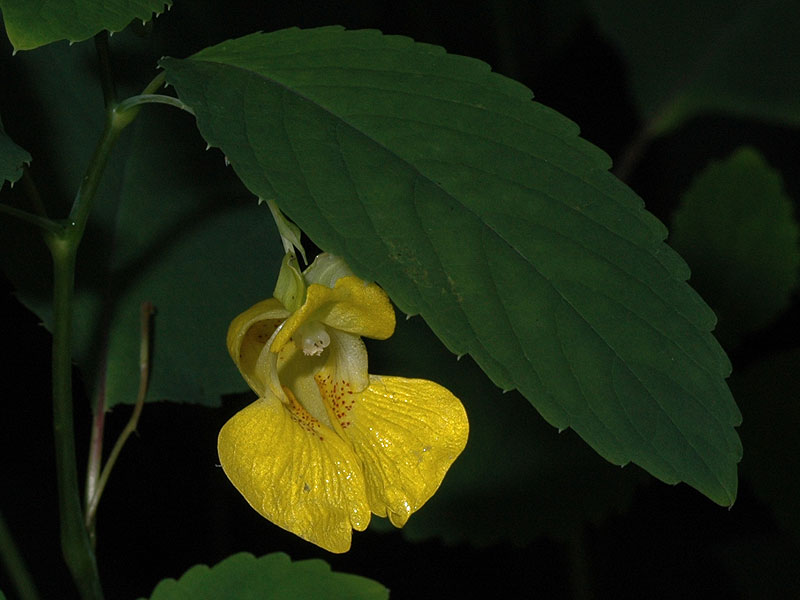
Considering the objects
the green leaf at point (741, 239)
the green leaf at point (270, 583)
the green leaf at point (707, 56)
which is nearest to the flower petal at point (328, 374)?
the green leaf at point (270, 583)

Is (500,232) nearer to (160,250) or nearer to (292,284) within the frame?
(292,284)

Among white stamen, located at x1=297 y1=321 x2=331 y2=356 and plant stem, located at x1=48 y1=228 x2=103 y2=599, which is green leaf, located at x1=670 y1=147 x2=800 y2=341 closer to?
white stamen, located at x1=297 y1=321 x2=331 y2=356

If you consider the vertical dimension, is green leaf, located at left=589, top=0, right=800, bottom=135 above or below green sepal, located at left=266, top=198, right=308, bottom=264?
above

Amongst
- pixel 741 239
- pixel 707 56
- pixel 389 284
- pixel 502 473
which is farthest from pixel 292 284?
pixel 707 56

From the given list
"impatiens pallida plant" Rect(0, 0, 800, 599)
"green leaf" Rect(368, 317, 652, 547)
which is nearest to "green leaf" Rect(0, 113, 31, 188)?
"impatiens pallida plant" Rect(0, 0, 800, 599)

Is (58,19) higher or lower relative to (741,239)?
lower

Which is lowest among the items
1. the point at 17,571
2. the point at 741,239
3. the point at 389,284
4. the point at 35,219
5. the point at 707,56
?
the point at 17,571
